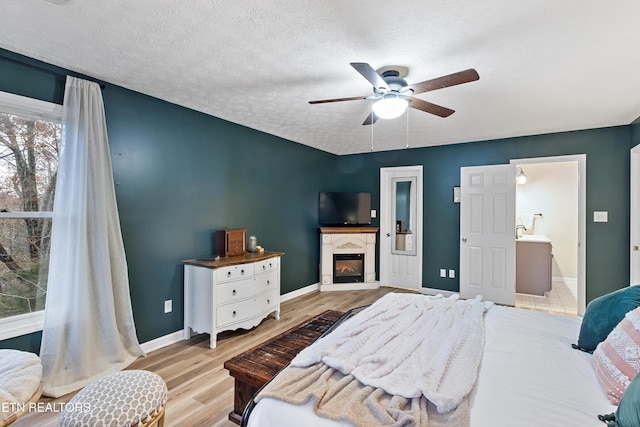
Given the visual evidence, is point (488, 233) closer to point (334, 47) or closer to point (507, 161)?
point (507, 161)

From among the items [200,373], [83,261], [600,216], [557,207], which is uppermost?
[557,207]

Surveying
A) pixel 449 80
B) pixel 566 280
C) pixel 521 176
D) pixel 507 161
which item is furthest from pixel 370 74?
pixel 566 280

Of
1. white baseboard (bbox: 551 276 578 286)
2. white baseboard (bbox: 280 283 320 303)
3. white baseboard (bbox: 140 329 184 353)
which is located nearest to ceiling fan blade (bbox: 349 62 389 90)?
white baseboard (bbox: 140 329 184 353)

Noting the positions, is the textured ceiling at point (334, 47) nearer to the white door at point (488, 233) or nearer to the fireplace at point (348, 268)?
the white door at point (488, 233)

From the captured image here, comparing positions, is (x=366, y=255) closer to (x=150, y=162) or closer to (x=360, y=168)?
(x=360, y=168)

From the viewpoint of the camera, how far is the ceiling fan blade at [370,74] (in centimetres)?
179

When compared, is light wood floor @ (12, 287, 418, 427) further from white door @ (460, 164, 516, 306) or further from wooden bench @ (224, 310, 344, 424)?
white door @ (460, 164, 516, 306)

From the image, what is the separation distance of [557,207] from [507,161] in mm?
2389

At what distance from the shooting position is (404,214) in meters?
5.43

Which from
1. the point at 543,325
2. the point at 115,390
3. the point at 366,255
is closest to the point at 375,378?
the point at 115,390

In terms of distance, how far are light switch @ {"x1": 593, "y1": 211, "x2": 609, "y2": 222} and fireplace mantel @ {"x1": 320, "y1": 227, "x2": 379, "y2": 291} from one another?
2945 millimetres

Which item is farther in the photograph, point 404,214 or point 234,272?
point 404,214

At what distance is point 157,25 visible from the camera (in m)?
1.84

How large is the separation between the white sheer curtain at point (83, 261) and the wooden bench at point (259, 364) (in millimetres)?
1362
